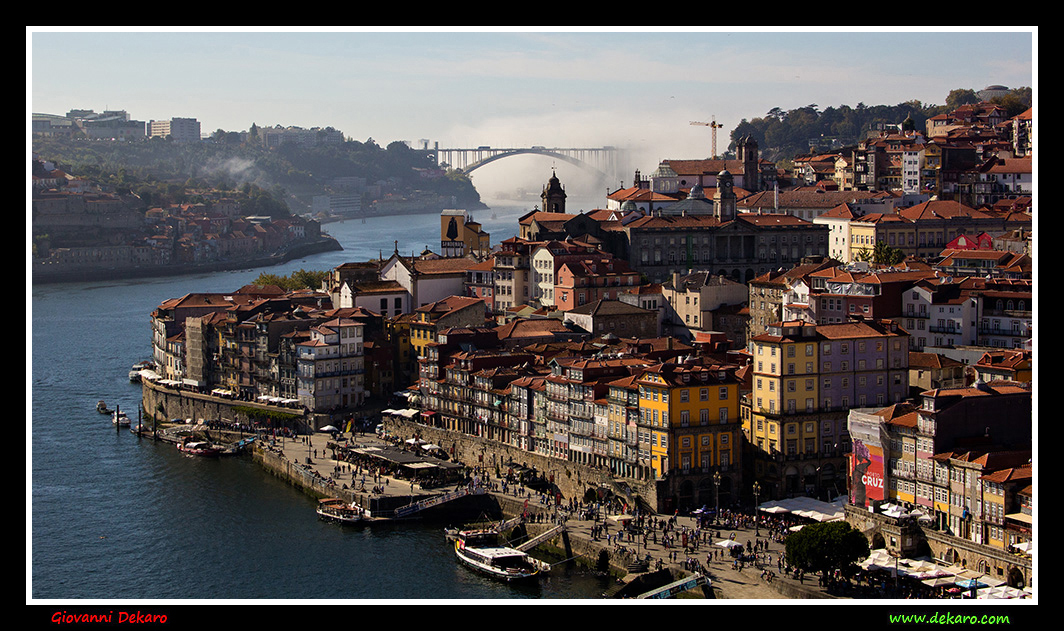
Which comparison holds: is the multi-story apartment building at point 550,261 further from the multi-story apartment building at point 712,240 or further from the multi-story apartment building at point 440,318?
the multi-story apartment building at point 712,240

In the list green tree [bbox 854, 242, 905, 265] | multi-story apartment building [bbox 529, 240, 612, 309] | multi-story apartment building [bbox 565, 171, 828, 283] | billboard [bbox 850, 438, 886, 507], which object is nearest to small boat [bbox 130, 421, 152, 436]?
multi-story apartment building [bbox 529, 240, 612, 309]

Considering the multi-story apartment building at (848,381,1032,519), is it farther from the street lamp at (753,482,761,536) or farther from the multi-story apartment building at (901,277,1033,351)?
the multi-story apartment building at (901,277,1033,351)

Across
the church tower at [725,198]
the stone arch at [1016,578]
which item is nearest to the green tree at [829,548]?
the stone arch at [1016,578]

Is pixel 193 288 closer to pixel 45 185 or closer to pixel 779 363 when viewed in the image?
pixel 45 185

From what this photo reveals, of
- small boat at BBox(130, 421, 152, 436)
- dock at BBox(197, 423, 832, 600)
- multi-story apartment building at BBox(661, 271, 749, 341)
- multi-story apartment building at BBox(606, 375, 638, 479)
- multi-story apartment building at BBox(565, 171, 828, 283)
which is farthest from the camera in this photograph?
multi-story apartment building at BBox(565, 171, 828, 283)

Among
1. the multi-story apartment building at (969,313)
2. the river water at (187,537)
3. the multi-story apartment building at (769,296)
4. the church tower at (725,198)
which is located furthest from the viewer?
the church tower at (725,198)

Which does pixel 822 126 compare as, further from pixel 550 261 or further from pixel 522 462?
pixel 522 462

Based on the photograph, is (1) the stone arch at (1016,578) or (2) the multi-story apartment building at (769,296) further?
(2) the multi-story apartment building at (769,296)
